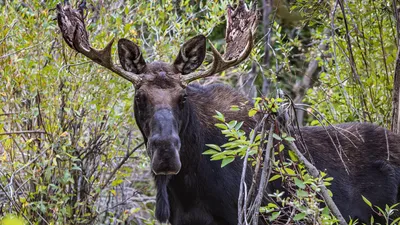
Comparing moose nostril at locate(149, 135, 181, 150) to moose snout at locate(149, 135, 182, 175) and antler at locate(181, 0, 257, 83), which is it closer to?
moose snout at locate(149, 135, 182, 175)

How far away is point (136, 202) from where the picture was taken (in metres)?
8.89

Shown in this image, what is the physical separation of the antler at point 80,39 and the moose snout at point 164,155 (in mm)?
756

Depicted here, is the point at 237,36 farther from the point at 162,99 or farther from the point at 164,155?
the point at 164,155

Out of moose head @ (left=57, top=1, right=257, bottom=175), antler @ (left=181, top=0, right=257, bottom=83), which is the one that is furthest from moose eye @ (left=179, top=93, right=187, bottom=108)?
antler @ (left=181, top=0, right=257, bottom=83)

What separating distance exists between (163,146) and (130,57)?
1.07m

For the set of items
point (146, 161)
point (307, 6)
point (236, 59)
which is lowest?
point (146, 161)

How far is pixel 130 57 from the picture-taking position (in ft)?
20.7

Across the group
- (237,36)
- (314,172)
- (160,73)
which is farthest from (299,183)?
(237,36)

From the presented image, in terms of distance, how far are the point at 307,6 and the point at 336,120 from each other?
163 cm

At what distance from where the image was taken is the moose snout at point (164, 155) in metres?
5.55

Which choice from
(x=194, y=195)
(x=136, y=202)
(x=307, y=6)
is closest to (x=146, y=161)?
(x=136, y=202)

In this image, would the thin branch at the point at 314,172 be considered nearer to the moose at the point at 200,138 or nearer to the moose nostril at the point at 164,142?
the moose at the point at 200,138

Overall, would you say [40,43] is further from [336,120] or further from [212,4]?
[336,120]

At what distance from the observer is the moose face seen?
18.3ft
